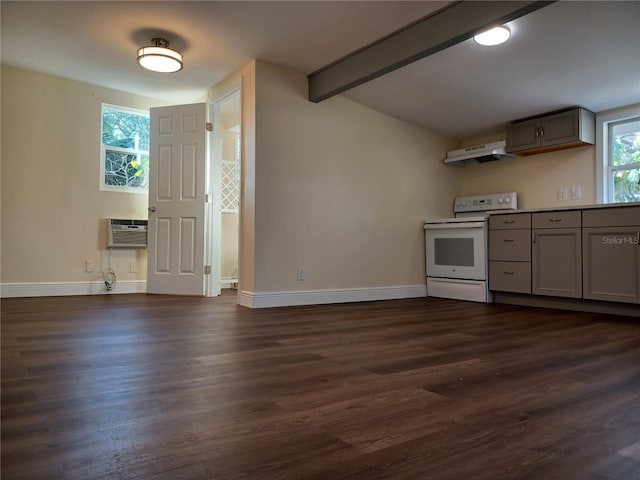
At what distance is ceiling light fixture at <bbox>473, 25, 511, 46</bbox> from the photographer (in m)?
2.91

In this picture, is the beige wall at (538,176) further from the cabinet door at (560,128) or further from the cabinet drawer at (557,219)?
the cabinet drawer at (557,219)

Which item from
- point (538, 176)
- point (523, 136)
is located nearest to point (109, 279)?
point (523, 136)

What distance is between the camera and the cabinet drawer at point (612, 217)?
3.34 metres

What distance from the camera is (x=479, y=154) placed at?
4711 mm

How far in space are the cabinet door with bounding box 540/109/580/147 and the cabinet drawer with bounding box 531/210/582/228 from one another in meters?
0.76

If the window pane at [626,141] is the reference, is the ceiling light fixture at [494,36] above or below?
above

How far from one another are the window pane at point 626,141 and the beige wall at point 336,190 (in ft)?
5.64

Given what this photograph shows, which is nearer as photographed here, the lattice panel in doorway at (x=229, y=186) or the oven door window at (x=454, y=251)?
the oven door window at (x=454, y=251)

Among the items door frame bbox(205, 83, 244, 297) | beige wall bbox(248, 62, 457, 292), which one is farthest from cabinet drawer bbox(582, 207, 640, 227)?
door frame bbox(205, 83, 244, 297)

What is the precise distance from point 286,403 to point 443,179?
4321 mm

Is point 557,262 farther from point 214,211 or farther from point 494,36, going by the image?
point 214,211

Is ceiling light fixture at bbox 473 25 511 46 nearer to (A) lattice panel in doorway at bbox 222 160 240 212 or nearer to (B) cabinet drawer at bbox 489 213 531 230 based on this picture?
(B) cabinet drawer at bbox 489 213 531 230

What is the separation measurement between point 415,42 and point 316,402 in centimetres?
262

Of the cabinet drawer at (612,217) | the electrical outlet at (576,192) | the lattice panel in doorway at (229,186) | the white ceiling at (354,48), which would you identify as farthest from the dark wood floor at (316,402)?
the lattice panel in doorway at (229,186)
